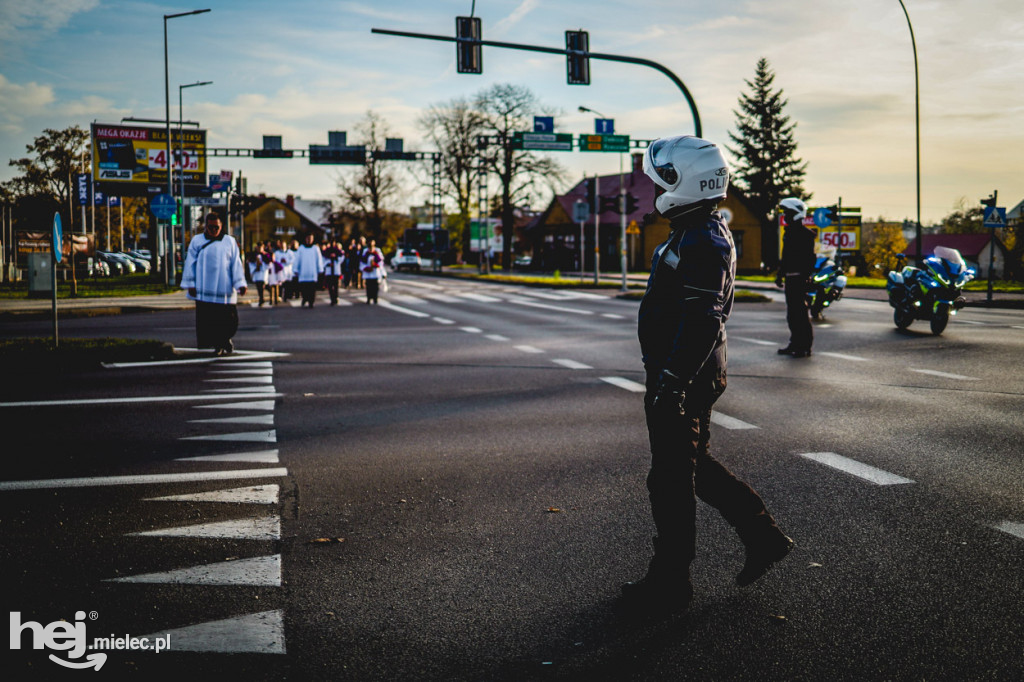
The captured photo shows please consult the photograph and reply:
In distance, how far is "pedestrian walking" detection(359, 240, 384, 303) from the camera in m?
26.8

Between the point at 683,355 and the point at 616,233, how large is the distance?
72.9 meters

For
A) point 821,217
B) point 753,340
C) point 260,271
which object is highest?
point 821,217

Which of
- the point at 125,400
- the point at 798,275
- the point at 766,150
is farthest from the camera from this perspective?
the point at 766,150

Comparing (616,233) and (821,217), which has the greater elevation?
(616,233)

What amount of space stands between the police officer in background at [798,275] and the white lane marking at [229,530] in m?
9.12

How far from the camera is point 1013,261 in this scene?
65.0 meters

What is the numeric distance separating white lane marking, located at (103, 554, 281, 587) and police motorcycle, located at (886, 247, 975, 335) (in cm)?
1344

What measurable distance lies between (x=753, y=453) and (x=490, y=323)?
1335 cm

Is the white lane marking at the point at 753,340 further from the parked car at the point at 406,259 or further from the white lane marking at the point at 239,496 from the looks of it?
the parked car at the point at 406,259

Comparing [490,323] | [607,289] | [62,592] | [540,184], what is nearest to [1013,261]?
[540,184]

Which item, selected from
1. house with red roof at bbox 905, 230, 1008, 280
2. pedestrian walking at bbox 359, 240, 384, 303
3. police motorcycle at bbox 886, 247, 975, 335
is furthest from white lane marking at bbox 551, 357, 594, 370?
house with red roof at bbox 905, 230, 1008, 280

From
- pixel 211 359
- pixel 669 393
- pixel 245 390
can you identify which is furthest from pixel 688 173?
pixel 211 359

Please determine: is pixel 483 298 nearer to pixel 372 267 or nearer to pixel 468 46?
pixel 372 267

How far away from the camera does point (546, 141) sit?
1751 inches
